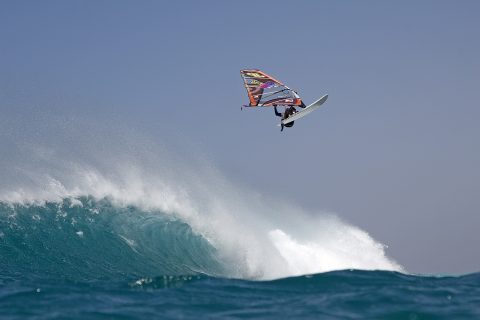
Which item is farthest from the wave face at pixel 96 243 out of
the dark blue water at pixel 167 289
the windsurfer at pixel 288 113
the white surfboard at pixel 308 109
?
the white surfboard at pixel 308 109

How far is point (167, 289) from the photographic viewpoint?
10672 millimetres

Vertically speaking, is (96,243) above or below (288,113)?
below

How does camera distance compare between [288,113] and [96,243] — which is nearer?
[96,243]

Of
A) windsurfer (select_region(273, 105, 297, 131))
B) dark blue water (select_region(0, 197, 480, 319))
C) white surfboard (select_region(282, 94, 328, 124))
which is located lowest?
dark blue water (select_region(0, 197, 480, 319))

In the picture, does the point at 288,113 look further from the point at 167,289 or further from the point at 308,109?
the point at 167,289

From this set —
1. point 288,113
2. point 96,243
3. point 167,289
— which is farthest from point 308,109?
point 167,289

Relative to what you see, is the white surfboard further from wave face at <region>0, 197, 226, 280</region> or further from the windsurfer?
wave face at <region>0, 197, 226, 280</region>

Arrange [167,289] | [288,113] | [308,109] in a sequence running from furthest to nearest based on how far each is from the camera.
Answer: [308,109] < [288,113] < [167,289]

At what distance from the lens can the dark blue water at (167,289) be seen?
9242 mm

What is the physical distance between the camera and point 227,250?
19609 millimetres

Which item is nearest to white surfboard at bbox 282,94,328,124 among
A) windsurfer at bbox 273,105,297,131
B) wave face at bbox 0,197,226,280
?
windsurfer at bbox 273,105,297,131

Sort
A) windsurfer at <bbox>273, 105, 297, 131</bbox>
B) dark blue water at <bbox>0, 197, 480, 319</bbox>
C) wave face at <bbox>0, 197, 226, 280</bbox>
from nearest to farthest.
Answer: dark blue water at <bbox>0, 197, 480, 319</bbox> → wave face at <bbox>0, 197, 226, 280</bbox> → windsurfer at <bbox>273, 105, 297, 131</bbox>

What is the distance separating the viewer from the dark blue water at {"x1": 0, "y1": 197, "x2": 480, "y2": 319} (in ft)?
30.3

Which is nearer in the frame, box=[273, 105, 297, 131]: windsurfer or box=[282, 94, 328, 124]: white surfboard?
box=[273, 105, 297, 131]: windsurfer
